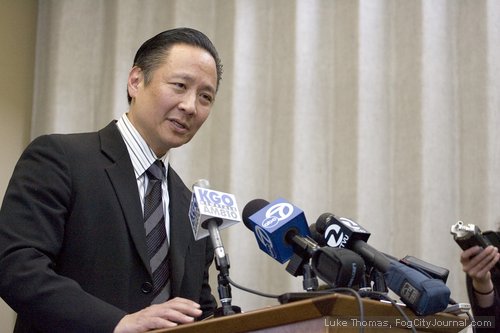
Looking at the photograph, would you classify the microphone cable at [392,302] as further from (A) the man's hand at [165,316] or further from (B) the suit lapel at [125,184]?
(B) the suit lapel at [125,184]

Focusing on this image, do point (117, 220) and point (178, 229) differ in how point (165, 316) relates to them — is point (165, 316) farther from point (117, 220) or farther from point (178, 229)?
point (178, 229)

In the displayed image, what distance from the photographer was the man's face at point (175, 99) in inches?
88.9

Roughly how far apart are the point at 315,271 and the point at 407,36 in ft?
7.23

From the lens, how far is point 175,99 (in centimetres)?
225

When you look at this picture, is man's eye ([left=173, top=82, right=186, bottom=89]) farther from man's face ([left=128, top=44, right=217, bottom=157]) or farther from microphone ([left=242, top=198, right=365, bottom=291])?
microphone ([left=242, top=198, right=365, bottom=291])

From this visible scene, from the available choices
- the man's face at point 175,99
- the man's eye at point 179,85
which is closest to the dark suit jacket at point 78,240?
the man's face at point 175,99

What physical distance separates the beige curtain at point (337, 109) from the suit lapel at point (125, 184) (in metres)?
1.39

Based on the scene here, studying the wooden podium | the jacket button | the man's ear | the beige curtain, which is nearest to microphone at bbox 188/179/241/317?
the wooden podium

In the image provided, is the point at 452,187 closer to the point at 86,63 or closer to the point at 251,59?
the point at 251,59

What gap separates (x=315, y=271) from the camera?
1465mm

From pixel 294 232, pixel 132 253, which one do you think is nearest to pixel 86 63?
pixel 132 253

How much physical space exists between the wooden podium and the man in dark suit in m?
0.19

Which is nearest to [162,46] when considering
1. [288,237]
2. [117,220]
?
[117,220]

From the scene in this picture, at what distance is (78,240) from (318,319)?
904mm
